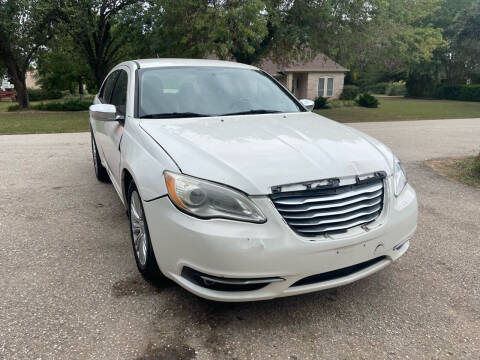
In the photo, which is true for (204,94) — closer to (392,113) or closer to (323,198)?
(323,198)

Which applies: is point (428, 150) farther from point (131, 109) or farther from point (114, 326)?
point (114, 326)

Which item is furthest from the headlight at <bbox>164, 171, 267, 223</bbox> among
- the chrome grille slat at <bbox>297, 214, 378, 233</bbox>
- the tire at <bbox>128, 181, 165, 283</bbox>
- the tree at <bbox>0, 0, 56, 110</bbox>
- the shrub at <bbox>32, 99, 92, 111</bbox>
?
the shrub at <bbox>32, 99, 92, 111</bbox>

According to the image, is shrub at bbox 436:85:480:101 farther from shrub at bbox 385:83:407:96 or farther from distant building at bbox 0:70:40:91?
distant building at bbox 0:70:40:91

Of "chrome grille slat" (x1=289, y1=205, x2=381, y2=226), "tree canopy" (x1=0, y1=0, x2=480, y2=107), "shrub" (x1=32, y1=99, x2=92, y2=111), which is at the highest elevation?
"tree canopy" (x1=0, y1=0, x2=480, y2=107)

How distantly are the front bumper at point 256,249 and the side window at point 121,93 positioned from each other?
1.65 meters

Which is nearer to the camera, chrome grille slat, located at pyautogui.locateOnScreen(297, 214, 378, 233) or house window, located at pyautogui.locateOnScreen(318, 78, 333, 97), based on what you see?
chrome grille slat, located at pyautogui.locateOnScreen(297, 214, 378, 233)

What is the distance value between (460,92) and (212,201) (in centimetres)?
4301

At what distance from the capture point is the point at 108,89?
515 centimetres

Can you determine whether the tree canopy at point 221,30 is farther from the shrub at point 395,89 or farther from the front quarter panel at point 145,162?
the shrub at point 395,89

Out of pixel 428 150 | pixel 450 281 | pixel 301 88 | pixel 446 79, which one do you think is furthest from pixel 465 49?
pixel 450 281

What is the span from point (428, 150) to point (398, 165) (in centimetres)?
704

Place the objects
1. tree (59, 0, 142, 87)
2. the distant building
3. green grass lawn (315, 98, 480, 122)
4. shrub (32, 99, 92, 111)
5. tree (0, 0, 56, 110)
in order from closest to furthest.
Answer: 1. tree (0, 0, 56, 110)
2. green grass lawn (315, 98, 480, 122)
3. tree (59, 0, 142, 87)
4. shrub (32, 99, 92, 111)
5. the distant building

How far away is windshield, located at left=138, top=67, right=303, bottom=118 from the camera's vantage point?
11.6ft

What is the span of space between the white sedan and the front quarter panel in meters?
0.01
